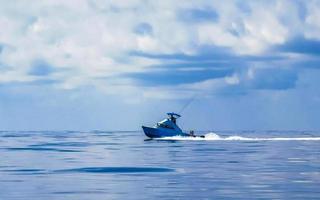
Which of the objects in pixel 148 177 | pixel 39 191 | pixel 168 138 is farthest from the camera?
pixel 168 138

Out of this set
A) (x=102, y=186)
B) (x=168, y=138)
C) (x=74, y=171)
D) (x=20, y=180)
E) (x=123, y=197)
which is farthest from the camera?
(x=168, y=138)

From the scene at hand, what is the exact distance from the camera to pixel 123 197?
1238 inches

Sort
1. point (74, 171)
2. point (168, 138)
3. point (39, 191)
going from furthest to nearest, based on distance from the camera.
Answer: point (168, 138) → point (74, 171) → point (39, 191)

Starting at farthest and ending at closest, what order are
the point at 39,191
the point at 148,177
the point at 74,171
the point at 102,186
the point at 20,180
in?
the point at 74,171 < the point at 148,177 < the point at 20,180 < the point at 102,186 < the point at 39,191

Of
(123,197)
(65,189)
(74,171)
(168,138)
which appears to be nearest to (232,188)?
(123,197)

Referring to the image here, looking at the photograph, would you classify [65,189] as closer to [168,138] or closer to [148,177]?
[148,177]

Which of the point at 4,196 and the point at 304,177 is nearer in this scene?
the point at 4,196

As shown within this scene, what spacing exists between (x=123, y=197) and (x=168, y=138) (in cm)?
9635

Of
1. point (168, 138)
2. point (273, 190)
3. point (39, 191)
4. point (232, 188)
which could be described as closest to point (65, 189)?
point (39, 191)

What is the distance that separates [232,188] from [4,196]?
1246cm

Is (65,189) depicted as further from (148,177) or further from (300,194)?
(300,194)

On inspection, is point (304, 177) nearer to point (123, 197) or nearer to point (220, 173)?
point (220, 173)

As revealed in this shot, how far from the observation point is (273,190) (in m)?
33.8

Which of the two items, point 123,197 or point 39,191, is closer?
point 123,197
